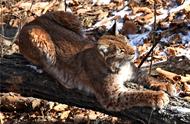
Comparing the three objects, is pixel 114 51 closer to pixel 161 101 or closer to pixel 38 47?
pixel 161 101

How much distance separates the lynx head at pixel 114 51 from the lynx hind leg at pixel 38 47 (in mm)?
714

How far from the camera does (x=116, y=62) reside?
466 centimetres

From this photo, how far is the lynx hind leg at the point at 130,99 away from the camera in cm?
442

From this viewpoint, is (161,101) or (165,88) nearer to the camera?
(161,101)

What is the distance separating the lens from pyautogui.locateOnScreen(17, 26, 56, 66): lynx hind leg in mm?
5156

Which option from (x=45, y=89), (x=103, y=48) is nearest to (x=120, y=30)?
(x=45, y=89)

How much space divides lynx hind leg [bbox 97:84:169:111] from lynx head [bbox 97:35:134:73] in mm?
237

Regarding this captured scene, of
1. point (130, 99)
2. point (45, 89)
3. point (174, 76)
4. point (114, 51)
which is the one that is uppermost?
point (114, 51)

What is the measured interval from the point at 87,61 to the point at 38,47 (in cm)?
56

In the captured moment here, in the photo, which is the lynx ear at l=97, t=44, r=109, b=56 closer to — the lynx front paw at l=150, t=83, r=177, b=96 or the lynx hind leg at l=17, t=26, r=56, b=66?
the lynx front paw at l=150, t=83, r=177, b=96

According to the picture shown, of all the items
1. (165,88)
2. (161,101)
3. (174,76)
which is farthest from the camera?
(174,76)

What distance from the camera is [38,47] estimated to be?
17.0 feet

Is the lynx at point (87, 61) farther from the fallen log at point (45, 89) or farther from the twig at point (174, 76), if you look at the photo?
the twig at point (174, 76)

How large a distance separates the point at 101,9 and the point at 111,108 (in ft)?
11.6
